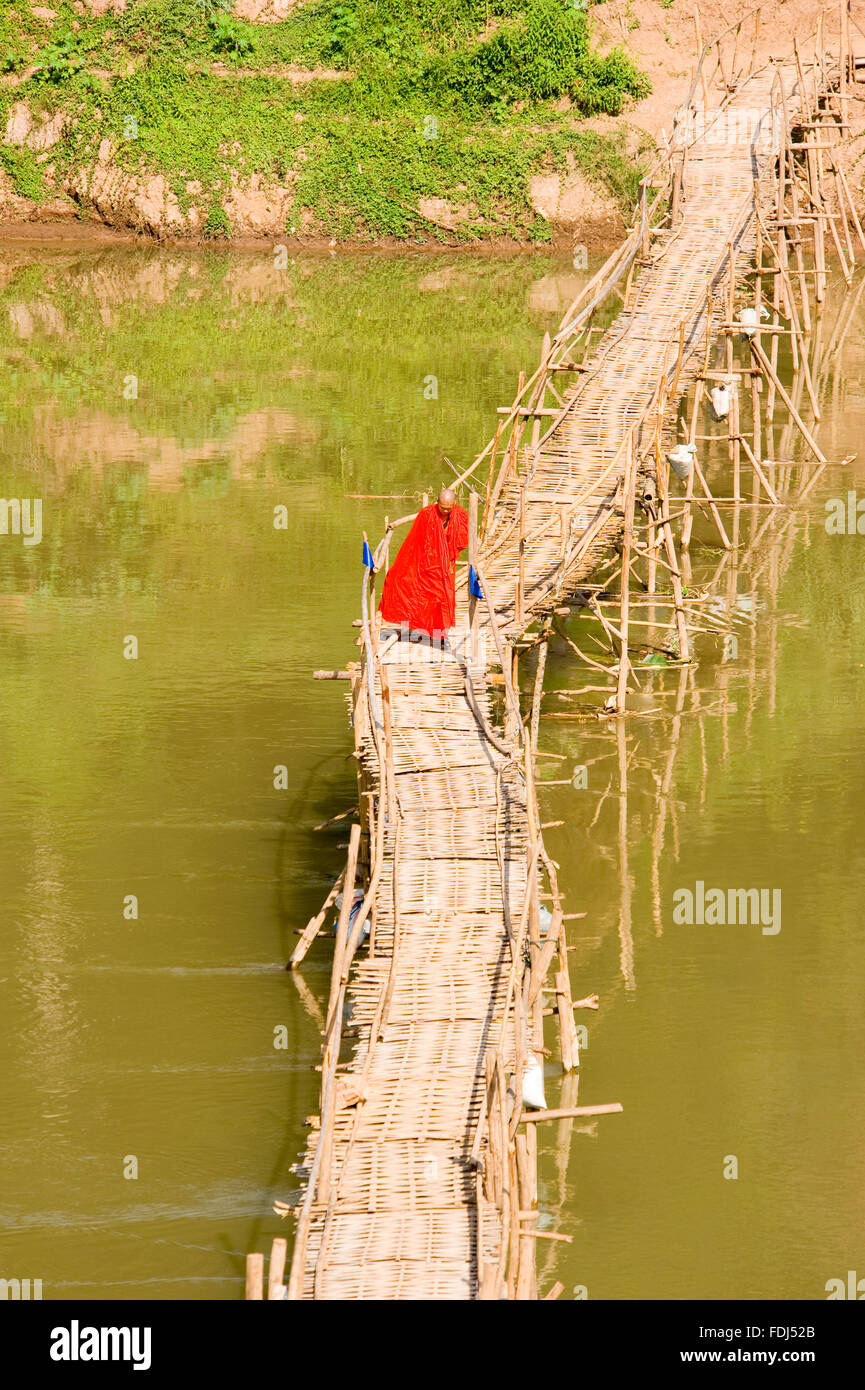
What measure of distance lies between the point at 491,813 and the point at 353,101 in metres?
22.7

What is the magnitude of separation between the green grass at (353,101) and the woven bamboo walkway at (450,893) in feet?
46.8

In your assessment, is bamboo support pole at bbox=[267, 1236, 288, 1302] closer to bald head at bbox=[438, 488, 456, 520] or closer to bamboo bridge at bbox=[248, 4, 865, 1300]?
bamboo bridge at bbox=[248, 4, 865, 1300]

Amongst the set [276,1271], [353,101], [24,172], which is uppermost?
[353,101]

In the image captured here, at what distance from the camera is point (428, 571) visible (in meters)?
12.0

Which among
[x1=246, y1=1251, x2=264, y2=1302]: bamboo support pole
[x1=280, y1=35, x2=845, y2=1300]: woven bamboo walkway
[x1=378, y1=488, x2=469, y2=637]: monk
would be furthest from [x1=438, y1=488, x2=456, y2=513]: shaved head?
[x1=246, y1=1251, x2=264, y2=1302]: bamboo support pole

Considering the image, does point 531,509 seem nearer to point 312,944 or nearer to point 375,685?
point 375,685

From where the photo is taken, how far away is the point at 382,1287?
7.31 metres

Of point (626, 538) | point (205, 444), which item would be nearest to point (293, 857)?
point (626, 538)

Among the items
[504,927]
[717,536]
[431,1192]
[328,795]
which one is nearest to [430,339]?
[717,536]

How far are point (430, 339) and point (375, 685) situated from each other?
14167 millimetres

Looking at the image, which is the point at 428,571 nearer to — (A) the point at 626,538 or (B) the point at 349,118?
(A) the point at 626,538

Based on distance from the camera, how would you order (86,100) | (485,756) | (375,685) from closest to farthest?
(485,756) → (375,685) → (86,100)

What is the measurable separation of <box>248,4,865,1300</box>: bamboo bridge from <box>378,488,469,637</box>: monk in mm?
143

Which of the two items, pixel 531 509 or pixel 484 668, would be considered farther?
pixel 531 509
